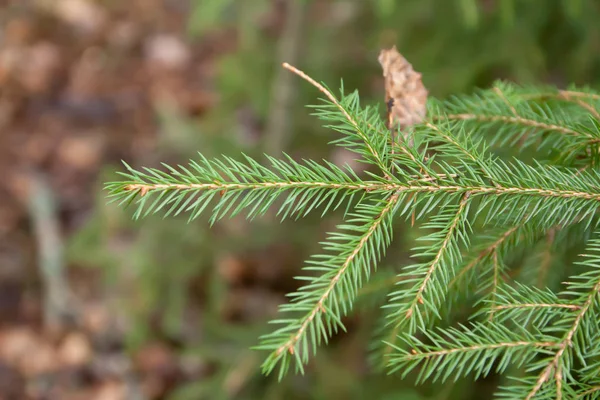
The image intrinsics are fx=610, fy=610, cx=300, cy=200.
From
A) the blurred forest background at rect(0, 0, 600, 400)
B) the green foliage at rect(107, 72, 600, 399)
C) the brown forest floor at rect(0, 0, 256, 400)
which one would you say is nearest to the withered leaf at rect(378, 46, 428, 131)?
the green foliage at rect(107, 72, 600, 399)

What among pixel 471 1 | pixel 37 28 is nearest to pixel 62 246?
pixel 37 28

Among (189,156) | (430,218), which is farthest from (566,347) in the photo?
(189,156)

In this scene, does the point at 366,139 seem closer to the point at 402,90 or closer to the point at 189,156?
the point at 402,90

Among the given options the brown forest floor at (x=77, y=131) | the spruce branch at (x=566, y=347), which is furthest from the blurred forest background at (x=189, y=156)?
the spruce branch at (x=566, y=347)

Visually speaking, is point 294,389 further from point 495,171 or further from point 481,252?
point 495,171

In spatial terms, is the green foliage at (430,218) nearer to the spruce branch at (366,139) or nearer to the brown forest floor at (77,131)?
the spruce branch at (366,139)

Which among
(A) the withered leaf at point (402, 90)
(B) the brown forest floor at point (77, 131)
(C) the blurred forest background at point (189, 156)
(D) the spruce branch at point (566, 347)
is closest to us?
(D) the spruce branch at point (566, 347)
